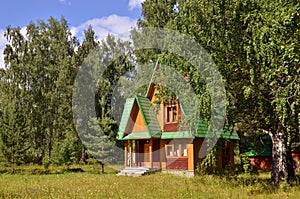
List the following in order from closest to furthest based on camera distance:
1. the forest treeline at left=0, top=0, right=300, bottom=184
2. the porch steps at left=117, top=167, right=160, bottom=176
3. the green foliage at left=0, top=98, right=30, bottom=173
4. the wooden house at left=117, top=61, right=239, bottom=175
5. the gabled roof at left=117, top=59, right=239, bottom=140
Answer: the forest treeline at left=0, top=0, right=300, bottom=184
the wooden house at left=117, top=61, right=239, bottom=175
the porch steps at left=117, top=167, right=160, bottom=176
the gabled roof at left=117, top=59, right=239, bottom=140
the green foliage at left=0, top=98, right=30, bottom=173

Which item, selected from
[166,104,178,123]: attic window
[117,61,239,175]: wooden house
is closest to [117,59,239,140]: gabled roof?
[117,61,239,175]: wooden house

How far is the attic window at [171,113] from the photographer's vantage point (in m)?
24.1

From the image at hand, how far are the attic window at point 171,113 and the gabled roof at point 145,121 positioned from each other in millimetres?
1037

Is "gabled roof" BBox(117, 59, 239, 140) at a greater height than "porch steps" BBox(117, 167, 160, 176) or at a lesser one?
greater

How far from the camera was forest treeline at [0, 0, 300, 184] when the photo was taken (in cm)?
955

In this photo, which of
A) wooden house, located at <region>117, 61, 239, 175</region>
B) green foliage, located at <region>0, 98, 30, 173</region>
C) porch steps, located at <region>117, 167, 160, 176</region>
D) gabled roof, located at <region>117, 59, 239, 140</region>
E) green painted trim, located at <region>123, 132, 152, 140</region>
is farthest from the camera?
green foliage, located at <region>0, 98, 30, 173</region>

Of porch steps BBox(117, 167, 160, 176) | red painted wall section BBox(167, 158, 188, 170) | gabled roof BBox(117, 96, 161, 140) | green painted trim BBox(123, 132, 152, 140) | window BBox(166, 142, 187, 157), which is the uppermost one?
gabled roof BBox(117, 96, 161, 140)

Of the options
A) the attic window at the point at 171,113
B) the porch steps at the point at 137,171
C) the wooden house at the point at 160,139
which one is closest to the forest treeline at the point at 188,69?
the wooden house at the point at 160,139

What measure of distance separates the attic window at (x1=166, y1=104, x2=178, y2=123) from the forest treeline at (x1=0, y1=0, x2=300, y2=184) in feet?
15.1

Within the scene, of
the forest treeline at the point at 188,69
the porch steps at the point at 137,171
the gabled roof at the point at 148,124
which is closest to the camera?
the forest treeline at the point at 188,69

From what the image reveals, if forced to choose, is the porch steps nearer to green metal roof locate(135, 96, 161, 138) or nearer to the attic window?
green metal roof locate(135, 96, 161, 138)

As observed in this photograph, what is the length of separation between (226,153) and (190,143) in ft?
16.4

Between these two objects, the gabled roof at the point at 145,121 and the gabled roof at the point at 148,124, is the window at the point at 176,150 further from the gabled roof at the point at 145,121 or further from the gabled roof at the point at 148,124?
the gabled roof at the point at 145,121

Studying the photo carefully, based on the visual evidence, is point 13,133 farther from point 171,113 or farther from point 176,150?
point 176,150
